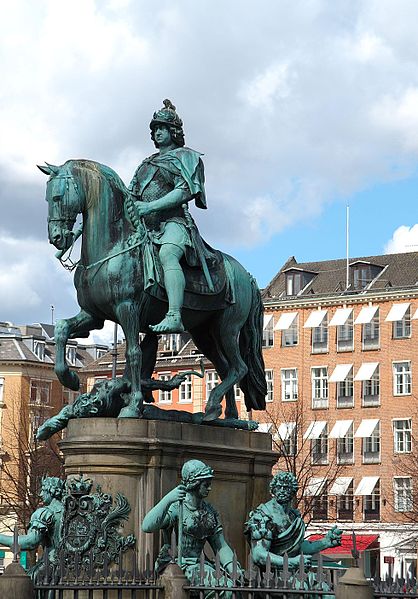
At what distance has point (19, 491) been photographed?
181 feet

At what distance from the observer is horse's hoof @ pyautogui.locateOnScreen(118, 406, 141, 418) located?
14.7m

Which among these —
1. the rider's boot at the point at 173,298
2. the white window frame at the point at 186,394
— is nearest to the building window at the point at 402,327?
the white window frame at the point at 186,394

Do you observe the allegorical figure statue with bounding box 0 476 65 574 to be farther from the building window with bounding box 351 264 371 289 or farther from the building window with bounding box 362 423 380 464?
the building window with bounding box 351 264 371 289

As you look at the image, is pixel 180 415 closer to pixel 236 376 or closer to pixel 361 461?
pixel 236 376

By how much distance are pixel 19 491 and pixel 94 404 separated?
41.3m

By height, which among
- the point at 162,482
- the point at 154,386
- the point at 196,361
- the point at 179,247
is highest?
the point at 196,361

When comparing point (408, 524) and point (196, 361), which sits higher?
point (196, 361)

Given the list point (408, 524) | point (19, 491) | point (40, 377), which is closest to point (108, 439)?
point (19, 491)

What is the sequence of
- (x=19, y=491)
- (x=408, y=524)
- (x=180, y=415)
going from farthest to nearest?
1. (x=408, y=524)
2. (x=19, y=491)
3. (x=180, y=415)

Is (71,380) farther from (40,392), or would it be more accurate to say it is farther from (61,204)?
(40,392)

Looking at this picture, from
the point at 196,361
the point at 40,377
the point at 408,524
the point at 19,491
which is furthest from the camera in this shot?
the point at 40,377

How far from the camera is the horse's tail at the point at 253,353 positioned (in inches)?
653

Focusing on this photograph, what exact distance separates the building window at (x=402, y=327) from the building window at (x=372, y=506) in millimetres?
6992

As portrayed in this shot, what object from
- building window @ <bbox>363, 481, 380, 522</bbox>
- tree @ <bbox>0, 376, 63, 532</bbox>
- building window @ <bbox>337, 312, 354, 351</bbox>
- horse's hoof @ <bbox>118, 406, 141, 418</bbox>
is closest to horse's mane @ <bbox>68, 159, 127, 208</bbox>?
horse's hoof @ <bbox>118, 406, 141, 418</bbox>
